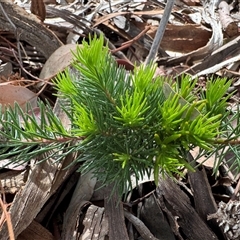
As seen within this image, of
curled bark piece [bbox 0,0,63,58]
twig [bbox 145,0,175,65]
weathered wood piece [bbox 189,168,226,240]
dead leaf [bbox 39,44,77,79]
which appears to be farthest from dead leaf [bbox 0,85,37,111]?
weathered wood piece [bbox 189,168,226,240]

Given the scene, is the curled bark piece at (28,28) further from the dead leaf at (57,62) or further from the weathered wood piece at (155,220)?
the weathered wood piece at (155,220)

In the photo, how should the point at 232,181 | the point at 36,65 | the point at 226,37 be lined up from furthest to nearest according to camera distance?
the point at 226,37 < the point at 36,65 < the point at 232,181

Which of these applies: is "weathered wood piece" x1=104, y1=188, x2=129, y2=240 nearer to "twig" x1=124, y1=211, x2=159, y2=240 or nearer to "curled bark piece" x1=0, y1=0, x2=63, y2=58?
"twig" x1=124, y1=211, x2=159, y2=240

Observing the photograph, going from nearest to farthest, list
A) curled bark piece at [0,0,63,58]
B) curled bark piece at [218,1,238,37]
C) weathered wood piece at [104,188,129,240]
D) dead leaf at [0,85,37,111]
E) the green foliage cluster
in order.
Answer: the green foliage cluster, weathered wood piece at [104,188,129,240], dead leaf at [0,85,37,111], curled bark piece at [0,0,63,58], curled bark piece at [218,1,238,37]

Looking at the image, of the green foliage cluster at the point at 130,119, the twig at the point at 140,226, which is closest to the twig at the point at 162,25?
the green foliage cluster at the point at 130,119

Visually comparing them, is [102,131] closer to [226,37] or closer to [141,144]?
[141,144]

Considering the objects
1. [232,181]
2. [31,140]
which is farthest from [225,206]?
[31,140]
